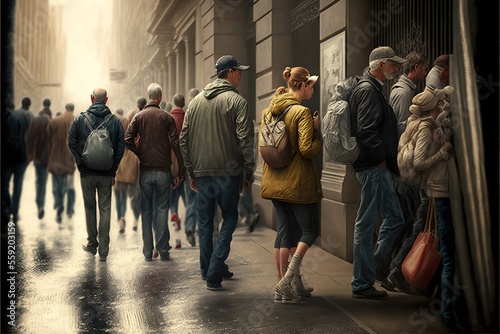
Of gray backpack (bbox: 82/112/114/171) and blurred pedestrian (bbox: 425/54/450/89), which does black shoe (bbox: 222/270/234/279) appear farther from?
blurred pedestrian (bbox: 425/54/450/89)

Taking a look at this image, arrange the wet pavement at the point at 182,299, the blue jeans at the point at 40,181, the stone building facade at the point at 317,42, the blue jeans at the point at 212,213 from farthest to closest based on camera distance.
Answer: the blue jeans at the point at 40,181
the stone building facade at the point at 317,42
the blue jeans at the point at 212,213
the wet pavement at the point at 182,299

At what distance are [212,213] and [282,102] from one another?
4.72ft

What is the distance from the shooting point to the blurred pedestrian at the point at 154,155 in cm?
841

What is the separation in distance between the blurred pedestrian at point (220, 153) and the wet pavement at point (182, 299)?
490mm

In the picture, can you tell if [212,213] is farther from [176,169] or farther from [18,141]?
[18,141]

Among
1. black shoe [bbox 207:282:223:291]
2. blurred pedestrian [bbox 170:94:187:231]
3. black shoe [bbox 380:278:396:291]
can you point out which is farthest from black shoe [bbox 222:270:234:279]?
blurred pedestrian [bbox 170:94:187:231]

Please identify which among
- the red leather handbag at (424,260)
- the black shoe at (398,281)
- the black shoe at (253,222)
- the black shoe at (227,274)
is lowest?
the black shoe at (227,274)

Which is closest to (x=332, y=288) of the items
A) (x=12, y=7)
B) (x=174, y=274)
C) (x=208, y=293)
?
(x=208, y=293)

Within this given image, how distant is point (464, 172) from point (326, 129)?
1.37 metres

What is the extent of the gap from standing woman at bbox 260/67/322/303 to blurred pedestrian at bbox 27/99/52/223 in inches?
261

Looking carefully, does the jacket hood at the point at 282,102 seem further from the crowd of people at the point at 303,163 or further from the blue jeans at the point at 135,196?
the blue jeans at the point at 135,196

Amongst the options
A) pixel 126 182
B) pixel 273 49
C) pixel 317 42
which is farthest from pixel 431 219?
pixel 273 49

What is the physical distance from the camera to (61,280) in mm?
7211

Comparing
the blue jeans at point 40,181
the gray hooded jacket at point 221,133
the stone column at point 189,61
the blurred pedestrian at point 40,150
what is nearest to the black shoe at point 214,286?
the gray hooded jacket at point 221,133
